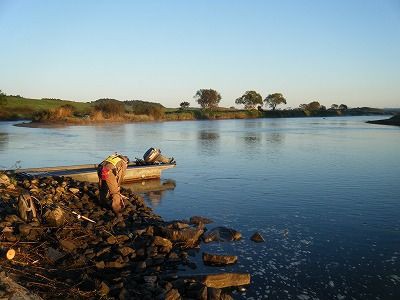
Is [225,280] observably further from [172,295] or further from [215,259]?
[172,295]

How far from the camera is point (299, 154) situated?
28969mm

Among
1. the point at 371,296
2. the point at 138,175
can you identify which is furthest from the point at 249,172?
the point at 371,296

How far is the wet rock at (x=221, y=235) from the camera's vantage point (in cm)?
1094

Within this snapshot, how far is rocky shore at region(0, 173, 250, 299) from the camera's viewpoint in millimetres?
7043

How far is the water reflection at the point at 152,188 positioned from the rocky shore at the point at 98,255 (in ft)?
12.6

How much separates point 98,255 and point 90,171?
9.71 metres

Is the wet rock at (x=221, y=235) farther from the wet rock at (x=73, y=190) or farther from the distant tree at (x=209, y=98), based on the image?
the distant tree at (x=209, y=98)

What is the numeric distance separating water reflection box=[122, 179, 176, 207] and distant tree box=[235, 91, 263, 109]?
126751 millimetres

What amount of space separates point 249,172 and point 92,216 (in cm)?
1142

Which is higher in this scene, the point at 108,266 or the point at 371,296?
the point at 108,266

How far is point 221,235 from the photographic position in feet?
36.7

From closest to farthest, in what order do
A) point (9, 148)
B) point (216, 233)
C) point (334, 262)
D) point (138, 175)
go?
point (334, 262) → point (216, 233) → point (138, 175) → point (9, 148)

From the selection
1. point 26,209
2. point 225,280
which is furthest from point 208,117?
point 225,280

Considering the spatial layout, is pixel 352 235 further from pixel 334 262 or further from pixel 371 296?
pixel 371 296
